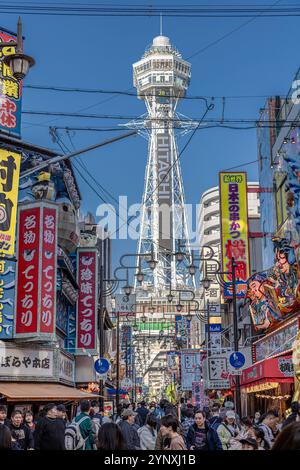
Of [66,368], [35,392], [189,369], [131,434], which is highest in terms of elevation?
[189,369]

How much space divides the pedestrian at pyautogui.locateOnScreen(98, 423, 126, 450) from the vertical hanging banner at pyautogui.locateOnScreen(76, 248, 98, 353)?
2520 cm

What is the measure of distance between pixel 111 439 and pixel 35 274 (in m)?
16.1

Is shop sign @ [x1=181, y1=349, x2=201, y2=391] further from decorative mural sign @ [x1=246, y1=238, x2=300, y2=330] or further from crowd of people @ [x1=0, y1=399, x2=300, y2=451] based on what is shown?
crowd of people @ [x1=0, y1=399, x2=300, y2=451]

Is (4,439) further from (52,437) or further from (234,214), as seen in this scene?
(234,214)

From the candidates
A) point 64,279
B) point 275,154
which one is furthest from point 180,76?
point 64,279

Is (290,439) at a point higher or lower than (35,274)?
lower

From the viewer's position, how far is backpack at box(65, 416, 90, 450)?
10.7m

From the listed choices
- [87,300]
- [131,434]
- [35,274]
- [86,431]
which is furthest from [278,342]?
[86,431]

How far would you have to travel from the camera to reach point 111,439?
6703 millimetres

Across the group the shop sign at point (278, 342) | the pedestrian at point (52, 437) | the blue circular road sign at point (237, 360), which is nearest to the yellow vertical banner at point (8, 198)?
the pedestrian at point (52, 437)

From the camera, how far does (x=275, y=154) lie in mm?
38062

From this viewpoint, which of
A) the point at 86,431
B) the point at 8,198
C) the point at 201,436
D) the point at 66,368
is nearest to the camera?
the point at 86,431

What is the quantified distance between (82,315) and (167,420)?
23.0 metres

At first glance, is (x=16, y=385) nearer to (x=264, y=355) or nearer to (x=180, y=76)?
(x=264, y=355)
